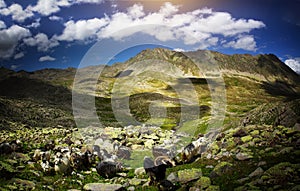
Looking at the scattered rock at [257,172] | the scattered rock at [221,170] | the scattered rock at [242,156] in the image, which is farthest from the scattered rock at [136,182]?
the scattered rock at [242,156]

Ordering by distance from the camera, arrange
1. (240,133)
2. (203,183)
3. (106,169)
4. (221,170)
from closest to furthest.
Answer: (203,183)
(221,170)
(106,169)
(240,133)

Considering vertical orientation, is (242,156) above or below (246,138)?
below

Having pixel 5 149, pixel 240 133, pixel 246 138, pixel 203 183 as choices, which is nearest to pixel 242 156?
pixel 246 138

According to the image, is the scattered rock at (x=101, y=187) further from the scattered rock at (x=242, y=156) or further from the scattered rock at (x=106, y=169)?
the scattered rock at (x=242, y=156)

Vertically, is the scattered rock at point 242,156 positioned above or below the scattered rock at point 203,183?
above

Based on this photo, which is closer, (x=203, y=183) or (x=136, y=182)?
(x=203, y=183)

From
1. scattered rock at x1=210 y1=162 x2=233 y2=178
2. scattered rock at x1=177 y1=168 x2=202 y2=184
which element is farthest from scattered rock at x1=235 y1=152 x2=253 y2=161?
scattered rock at x1=177 y1=168 x2=202 y2=184

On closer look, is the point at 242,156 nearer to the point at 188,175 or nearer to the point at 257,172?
the point at 257,172

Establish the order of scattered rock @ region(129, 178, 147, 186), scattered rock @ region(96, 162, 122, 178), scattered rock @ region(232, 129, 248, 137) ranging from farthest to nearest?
scattered rock @ region(232, 129, 248, 137)
scattered rock @ region(96, 162, 122, 178)
scattered rock @ region(129, 178, 147, 186)

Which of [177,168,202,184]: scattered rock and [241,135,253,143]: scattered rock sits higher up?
[241,135,253,143]: scattered rock

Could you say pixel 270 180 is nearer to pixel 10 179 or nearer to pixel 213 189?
pixel 213 189

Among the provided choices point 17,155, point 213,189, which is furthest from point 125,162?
point 213,189

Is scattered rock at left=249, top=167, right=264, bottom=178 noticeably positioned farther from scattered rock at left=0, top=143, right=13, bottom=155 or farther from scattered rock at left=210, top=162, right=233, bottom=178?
scattered rock at left=0, top=143, right=13, bottom=155

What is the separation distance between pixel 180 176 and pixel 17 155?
1662 cm
